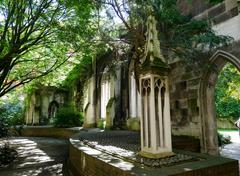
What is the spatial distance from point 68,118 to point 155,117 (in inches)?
492

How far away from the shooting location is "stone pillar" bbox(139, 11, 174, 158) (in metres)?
3.64

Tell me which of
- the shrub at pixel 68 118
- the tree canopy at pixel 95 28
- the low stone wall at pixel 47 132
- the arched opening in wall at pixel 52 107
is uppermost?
the tree canopy at pixel 95 28

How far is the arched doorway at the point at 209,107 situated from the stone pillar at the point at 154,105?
317cm

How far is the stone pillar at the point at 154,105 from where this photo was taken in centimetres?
364

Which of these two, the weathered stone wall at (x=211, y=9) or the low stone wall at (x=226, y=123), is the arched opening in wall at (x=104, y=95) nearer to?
the weathered stone wall at (x=211, y=9)

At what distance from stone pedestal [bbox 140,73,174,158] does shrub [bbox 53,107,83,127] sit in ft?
39.8

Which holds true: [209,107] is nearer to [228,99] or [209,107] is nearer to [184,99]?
[184,99]

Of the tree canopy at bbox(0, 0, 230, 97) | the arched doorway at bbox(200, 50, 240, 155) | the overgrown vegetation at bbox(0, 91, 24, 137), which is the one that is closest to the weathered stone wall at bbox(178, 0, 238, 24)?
the tree canopy at bbox(0, 0, 230, 97)

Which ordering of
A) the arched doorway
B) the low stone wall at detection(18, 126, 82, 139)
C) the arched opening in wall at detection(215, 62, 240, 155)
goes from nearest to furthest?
the arched doorway, the low stone wall at detection(18, 126, 82, 139), the arched opening in wall at detection(215, 62, 240, 155)

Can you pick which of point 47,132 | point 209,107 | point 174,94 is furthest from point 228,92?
point 47,132

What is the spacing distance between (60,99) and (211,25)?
1721 cm

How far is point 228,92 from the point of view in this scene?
16.2 metres

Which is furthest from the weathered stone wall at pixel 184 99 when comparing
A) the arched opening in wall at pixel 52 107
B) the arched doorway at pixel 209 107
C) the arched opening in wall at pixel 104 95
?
the arched opening in wall at pixel 52 107

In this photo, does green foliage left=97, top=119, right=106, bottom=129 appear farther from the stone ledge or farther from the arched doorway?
the stone ledge
